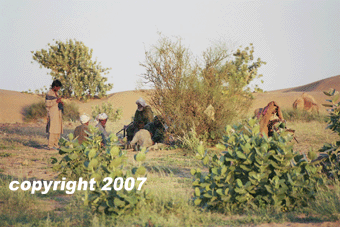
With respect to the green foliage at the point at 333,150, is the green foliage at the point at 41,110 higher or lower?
higher

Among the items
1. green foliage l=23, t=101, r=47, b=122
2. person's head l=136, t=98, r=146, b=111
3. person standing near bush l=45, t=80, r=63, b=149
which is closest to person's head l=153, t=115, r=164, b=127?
person's head l=136, t=98, r=146, b=111

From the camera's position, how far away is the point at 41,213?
13.6 feet

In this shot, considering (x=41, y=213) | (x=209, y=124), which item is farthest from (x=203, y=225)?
(x=209, y=124)

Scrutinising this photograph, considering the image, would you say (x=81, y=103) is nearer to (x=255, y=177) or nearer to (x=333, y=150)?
(x=333, y=150)

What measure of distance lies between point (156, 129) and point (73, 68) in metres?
24.3

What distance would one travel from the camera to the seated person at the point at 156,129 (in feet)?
32.4

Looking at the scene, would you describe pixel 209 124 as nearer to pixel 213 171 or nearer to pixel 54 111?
pixel 54 111

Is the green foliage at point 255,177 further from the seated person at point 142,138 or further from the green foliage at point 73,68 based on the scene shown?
the green foliage at point 73,68

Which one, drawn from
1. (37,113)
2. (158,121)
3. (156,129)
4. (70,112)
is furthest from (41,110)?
(158,121)

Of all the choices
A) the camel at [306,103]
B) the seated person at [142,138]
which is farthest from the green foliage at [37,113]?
the seated person at [142,138]

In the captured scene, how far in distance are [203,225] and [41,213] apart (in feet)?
5.88

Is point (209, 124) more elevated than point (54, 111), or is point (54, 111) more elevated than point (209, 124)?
point (54, 111)

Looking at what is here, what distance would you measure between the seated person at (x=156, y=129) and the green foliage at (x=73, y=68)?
78.4 ft

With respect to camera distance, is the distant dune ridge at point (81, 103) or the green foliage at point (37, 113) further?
the distant dune ridge at point (81, 103)
